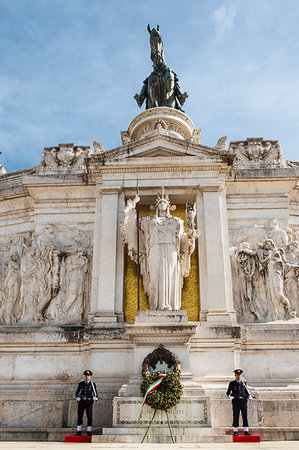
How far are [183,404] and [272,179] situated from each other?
32.2ft

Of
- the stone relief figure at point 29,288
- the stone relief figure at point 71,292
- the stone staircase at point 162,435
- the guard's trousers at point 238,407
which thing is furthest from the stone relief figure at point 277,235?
the stone relief figure at point 29,288

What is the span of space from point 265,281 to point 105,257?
588cm

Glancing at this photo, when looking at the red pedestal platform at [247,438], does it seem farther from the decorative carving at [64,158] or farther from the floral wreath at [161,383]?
the decorative carving at [64,158]

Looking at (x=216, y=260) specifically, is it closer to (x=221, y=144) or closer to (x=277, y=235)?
(x=277, y=235)

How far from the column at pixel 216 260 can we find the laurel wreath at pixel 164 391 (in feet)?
10.2

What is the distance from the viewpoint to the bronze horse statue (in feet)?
79.7

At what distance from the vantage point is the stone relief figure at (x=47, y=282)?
16.3m

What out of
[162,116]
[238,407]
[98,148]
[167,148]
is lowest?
[238,407]

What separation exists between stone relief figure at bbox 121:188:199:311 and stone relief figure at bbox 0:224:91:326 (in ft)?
7.72

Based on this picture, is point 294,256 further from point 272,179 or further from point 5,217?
point 5,217

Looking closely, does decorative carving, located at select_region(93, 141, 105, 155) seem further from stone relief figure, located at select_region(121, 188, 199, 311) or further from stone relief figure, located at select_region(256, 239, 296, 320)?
stone relief figure, located at select_region(256, 239, 296, 320)

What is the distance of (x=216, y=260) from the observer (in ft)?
52.3

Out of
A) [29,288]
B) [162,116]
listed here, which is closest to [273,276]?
[29,288]

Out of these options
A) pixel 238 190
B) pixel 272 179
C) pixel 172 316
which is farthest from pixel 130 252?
pixel 272 179
